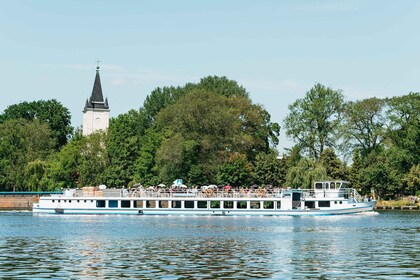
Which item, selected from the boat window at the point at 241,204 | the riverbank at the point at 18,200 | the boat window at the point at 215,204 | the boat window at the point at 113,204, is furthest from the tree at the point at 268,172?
the riverbank at the point at 18,200

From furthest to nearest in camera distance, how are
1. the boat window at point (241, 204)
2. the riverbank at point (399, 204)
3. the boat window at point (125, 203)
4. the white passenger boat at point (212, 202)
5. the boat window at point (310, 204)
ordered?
the riverbank at point (399, 204), the boat window at point (125, 203), the boat window at point (241, 204), the boat window at point (310, 204), the white passenger boat at point (212, 202)

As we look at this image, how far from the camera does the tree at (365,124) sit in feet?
419

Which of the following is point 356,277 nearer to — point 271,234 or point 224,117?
point 271,234

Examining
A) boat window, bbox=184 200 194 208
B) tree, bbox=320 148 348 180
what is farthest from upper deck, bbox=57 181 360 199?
tree, bbox=320 148 348 180

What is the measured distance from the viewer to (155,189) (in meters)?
108

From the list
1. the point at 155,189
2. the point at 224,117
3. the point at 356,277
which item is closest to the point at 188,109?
the point at 224,117

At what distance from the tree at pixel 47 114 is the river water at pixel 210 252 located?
97.2 meters

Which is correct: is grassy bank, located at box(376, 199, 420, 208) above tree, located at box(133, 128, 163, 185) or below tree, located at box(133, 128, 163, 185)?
below

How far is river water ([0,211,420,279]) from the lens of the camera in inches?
1505

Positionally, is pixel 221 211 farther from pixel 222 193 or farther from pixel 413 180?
pixel 413 180

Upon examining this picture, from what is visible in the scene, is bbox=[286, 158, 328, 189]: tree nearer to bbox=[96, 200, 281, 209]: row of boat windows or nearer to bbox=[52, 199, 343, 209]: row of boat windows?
bbox=[52, 199, 343, 209]: row of boat windows

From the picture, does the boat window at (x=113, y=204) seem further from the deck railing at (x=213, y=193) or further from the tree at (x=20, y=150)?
the tree at (x=20, y=150)

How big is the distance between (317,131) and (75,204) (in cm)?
4095

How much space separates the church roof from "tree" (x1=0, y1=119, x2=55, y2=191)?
70.0ft
